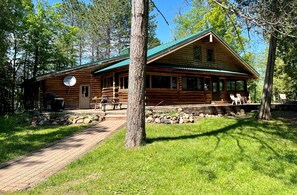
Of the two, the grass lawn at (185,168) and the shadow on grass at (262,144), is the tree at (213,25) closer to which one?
the shadow on grass at (262,144)

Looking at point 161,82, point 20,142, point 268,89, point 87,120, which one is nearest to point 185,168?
point 20,142

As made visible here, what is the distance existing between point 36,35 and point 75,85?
10.0 meters

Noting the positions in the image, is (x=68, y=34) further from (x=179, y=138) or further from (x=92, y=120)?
(x=179, y=138)

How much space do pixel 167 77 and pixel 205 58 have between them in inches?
174

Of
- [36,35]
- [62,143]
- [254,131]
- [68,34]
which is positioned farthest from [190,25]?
[62,143]

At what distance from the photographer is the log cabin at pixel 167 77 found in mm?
15898

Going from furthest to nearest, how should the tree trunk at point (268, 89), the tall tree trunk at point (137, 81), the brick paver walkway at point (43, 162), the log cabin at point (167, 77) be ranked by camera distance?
the log cabin at point (167, 77)
the tree trunk at point (268, 89)
the tall tree trunk at point (137, 81)
the brick paver walkway at point (43, 162)

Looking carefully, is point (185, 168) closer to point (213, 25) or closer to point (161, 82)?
point (161, 82)

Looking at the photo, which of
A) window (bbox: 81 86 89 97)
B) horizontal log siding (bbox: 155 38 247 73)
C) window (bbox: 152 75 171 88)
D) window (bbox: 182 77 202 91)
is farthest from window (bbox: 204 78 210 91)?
window (bbox: 81 86 89 97)

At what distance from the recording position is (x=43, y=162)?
18.6 feet

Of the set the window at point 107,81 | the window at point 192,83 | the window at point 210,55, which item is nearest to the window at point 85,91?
the window at point 107,81

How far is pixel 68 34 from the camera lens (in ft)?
90.2

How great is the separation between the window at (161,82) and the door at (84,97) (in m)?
5.52

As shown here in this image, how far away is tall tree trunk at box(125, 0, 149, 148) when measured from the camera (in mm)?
6227
